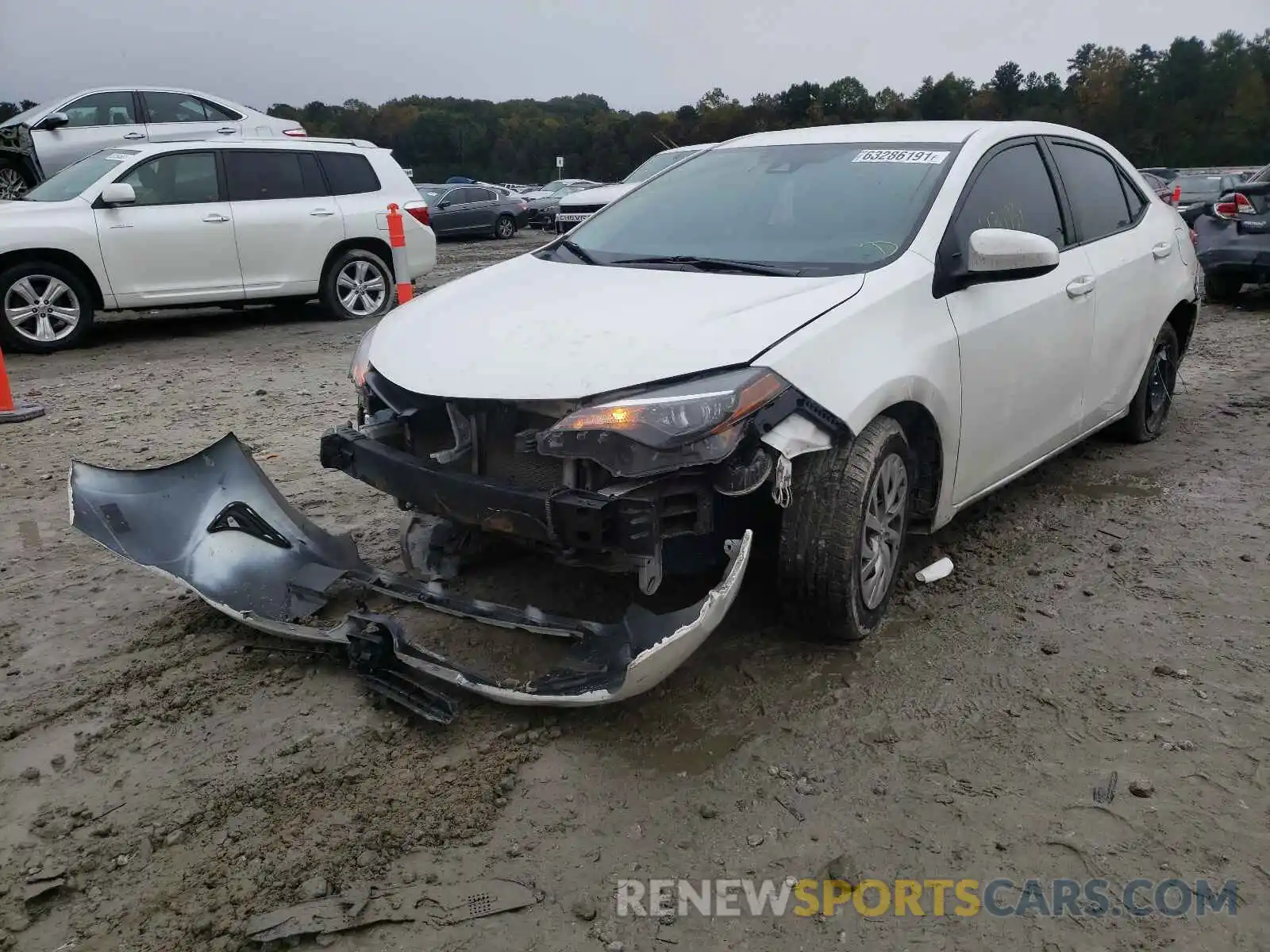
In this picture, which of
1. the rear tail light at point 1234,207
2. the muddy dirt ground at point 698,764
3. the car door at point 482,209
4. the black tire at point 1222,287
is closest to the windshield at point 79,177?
the muddy dirt ground at point 698,764

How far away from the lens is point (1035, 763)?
268cm

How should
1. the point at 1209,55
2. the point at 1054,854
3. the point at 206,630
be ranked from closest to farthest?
the point at 1054,854
the point at 206,630
the point at 1209,55

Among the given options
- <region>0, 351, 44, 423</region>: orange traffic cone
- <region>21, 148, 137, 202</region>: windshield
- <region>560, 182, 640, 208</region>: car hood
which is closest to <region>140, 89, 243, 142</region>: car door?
<region>21, 148, 137, 202</region>: windshield

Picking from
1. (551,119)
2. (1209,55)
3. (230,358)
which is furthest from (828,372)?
(551,119)

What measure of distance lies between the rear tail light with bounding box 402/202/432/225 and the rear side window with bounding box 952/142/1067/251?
712cm

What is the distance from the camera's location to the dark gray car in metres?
21.1

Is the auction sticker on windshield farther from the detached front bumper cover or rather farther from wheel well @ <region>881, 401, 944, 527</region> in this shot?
the detached front bumper cover

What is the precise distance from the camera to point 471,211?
21469mm

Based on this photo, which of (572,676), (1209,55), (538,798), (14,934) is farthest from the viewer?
(1209,55)

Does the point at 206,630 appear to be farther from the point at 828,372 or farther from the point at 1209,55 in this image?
the point at 1209,55

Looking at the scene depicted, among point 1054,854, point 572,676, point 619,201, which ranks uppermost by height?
point 619,201

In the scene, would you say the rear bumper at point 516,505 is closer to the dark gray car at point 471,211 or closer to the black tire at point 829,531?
the black tire at point 829,531

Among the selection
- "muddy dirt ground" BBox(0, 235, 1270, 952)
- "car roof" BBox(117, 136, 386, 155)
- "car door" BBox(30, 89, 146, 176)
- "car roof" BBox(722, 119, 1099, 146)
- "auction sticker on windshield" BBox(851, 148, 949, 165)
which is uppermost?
"car door" BBox(30, 89, 146, 176)

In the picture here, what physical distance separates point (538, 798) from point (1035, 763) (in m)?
1.31
